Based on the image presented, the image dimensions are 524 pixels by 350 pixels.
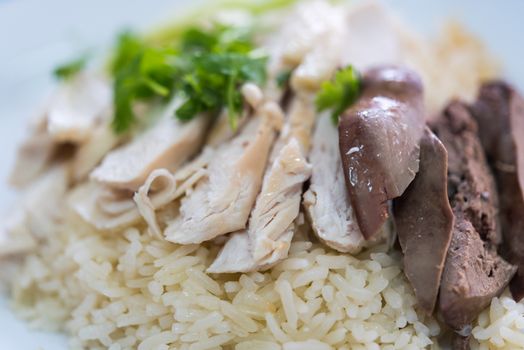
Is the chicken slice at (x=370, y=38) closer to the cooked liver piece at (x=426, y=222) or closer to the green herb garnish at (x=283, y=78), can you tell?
the green herb garnish at (x=283, y=78)

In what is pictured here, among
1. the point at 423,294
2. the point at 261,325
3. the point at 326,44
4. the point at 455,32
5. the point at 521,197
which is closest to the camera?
the point at 423,294

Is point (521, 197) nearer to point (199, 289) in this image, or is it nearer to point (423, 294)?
point (423, 294)

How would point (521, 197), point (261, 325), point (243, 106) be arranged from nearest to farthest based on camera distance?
point (261, 325), point (521, 197), point (243, 106)

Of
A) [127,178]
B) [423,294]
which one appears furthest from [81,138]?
[423,294]

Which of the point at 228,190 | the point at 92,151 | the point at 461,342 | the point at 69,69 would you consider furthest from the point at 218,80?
the point at 461,342

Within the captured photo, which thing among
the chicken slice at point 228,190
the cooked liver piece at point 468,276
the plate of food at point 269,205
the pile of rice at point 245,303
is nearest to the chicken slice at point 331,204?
the plate of food at point 269,205

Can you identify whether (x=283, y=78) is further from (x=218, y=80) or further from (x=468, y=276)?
(x=468, y=276)
